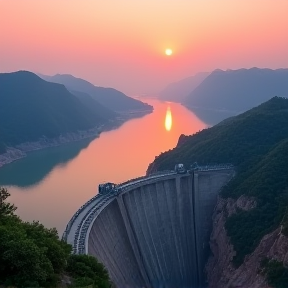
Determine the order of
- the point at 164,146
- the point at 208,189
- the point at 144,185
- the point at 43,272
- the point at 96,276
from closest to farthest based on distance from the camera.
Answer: the point at 43,272
the point at 96,276
the point at 144,185
the point at 208,189
the point at 164,146

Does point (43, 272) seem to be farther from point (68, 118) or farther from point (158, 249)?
point (68, 118)

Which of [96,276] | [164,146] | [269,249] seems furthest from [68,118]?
[96,276]

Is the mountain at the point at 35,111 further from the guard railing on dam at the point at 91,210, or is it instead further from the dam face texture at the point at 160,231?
the dam face texture at the point at 160,231

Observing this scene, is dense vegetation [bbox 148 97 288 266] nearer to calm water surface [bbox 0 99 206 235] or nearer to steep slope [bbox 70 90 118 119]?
calm water surface [bbox 0 99 206 235]

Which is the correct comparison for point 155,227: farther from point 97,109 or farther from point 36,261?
point 97,109

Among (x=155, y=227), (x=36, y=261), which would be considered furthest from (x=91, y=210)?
(x=36, y=261)

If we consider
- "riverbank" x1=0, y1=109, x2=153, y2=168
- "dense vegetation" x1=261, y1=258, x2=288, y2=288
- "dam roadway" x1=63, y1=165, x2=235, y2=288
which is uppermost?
"riverbank" x1=0, y1=109, x2=153, y2=168

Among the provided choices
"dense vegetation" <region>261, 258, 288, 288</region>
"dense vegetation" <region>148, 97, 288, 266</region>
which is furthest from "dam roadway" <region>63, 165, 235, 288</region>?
"dense vegetation" <region>261, 258, 288, 288</region>
